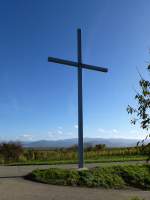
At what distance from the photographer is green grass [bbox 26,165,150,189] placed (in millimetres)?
14461

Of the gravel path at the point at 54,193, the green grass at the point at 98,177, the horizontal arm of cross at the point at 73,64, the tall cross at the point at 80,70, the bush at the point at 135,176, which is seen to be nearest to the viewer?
the gravel path at the point at 54,193

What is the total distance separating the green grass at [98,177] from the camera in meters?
14.5

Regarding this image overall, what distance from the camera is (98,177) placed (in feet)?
48.7

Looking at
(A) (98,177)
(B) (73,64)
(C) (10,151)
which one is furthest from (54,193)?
(C) (10,151)

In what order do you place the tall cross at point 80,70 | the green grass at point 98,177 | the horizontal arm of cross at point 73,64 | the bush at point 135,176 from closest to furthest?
the green grass at point 98,177 < the bush at point 135,176 < the tall cross at point 80,70 < the horizontal arm of cross at point 73,64

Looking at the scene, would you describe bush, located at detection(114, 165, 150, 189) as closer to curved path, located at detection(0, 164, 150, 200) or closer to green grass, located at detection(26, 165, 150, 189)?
green grass, located at detection(26, 165, 150, 189)

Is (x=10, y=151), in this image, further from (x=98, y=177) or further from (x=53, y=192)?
(x=53, y=192)

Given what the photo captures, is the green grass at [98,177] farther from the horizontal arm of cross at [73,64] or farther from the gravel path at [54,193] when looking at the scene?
the horizontal arm of cross at [73,64]

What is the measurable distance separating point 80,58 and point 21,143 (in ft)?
50.4

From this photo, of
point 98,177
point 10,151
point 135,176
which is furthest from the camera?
point 10,151

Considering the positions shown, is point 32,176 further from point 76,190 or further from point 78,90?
point 78,90

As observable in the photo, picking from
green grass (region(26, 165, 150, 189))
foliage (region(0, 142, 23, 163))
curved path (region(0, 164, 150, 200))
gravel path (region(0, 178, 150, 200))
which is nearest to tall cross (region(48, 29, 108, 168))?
green grass (region(26, 165, 150, 189))

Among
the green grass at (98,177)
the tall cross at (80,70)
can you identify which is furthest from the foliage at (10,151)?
the green grass at (98,177)

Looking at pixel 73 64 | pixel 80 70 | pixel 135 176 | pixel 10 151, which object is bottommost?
pixel 135 176
